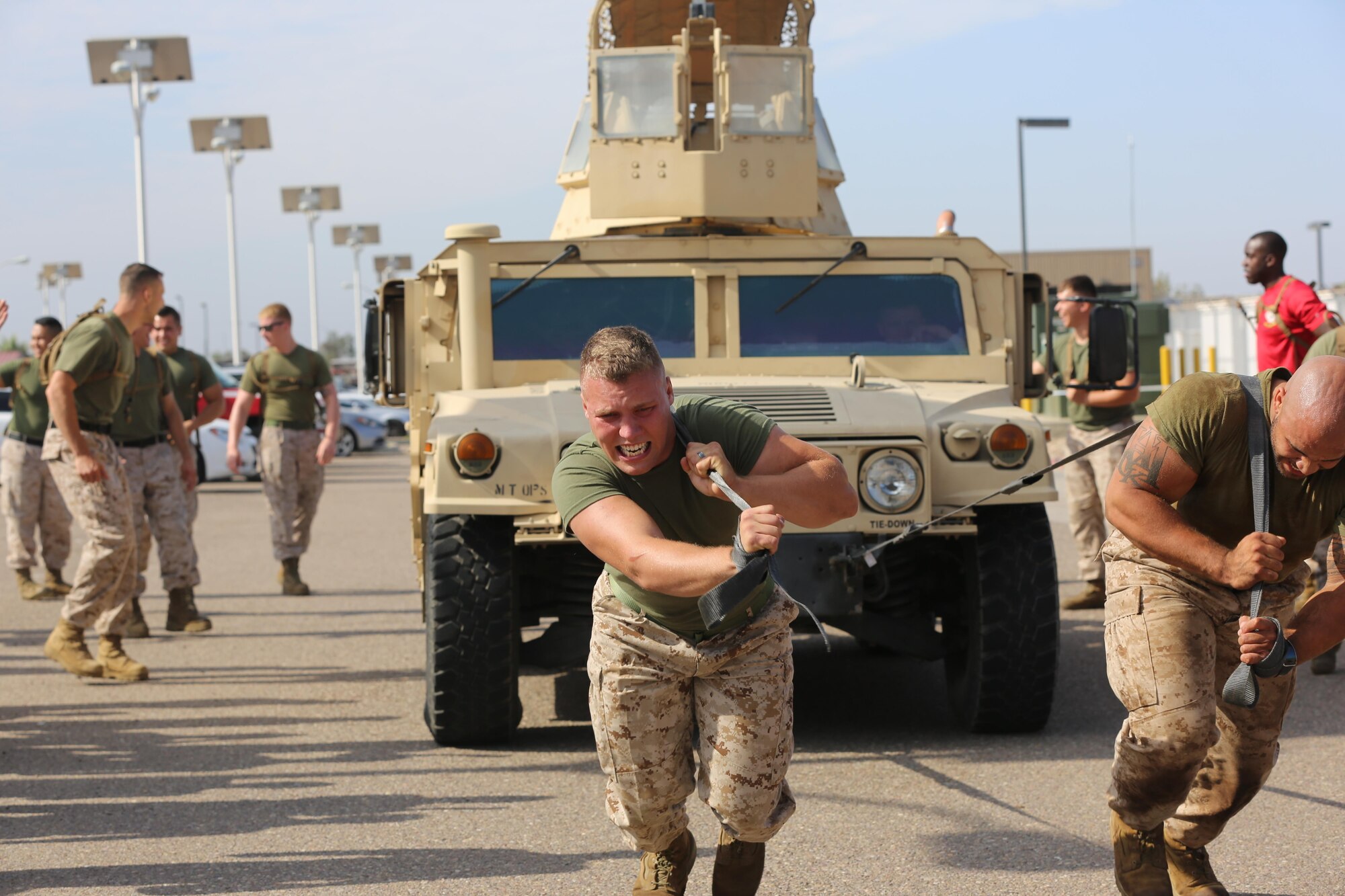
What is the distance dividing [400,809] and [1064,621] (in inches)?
186

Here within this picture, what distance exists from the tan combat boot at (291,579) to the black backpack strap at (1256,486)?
773 cm

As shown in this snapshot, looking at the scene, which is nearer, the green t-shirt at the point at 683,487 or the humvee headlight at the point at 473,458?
the green t-shirt at the point at 683,487

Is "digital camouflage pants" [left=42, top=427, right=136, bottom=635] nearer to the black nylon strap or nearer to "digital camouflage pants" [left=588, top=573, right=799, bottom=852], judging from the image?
"digital camouflage pants" [left=588, top=573, right=799, bottom=852]

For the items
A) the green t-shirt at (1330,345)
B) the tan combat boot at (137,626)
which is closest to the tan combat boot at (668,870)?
the green t-shirt at (1330,345)

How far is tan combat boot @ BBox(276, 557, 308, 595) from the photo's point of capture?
1048 cm

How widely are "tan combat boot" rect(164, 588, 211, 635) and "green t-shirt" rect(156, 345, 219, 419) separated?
137 cm

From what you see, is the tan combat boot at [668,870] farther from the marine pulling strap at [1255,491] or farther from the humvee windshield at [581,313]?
the humvee windshield at [581,313]

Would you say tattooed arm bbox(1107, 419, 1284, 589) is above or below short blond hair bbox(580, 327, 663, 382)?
below

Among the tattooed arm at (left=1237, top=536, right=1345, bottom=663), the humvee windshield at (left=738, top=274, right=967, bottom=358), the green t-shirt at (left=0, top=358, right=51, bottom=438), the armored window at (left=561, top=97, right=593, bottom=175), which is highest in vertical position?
the armored window at (left=561, top=97, right=593, bottom=175)

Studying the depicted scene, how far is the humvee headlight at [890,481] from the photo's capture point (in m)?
5.66

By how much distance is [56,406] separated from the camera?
7.12 m

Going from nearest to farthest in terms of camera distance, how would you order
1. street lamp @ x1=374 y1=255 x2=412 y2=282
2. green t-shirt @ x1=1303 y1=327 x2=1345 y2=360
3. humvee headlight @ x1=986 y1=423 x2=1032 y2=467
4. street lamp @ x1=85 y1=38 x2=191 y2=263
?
humvee headlight @ x1=986 y1=423 x2=1032 y2=467 < green t-shirt @ x1=1303 y1=327 x2=1345 y2=360 < street lamp @ x1=85 y1=38 x2=191 y2=263 < street lamp @ x1=374 y1=255 x2=412 y2=282

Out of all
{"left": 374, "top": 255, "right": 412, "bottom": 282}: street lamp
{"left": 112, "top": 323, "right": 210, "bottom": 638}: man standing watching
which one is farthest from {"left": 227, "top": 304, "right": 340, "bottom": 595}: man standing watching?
{"left": 374, "top": 255, "right": 412, "bottom": 282}: street lamp

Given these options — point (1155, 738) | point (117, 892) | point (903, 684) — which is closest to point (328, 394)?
point (903, 684)
